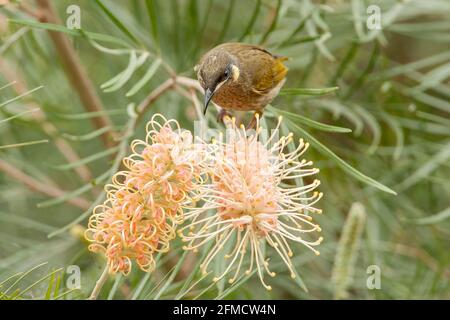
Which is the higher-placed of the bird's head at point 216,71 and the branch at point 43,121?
the branch at point 43,121

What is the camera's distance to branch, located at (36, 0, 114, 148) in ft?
5.95

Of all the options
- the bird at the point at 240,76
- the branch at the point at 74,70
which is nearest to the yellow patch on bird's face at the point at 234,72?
the bird at the point at 240,76

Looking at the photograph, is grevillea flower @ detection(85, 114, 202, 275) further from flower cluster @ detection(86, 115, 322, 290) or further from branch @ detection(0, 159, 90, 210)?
branch @ detection(0, 159, 90, 210)

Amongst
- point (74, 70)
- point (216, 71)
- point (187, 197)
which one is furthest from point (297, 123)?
point (187, 197)

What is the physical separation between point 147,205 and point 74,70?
2.62ft

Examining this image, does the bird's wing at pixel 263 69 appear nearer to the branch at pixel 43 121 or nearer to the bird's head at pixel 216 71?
the bird's head at pixel 216 71

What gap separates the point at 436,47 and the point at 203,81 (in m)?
1.37

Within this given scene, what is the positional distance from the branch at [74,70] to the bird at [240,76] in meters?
0.30

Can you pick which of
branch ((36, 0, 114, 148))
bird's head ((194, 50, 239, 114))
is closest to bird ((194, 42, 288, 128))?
bird's head ((194, 50, 239, 114))

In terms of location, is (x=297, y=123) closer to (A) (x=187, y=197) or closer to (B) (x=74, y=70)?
(B) (x=74, y=70)

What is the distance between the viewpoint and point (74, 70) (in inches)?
73.8

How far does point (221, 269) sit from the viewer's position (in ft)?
4.50

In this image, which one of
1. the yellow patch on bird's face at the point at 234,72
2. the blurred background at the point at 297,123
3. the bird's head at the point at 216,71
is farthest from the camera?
the blurred background at the point at 297,123

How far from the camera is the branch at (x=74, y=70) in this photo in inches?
71.4
